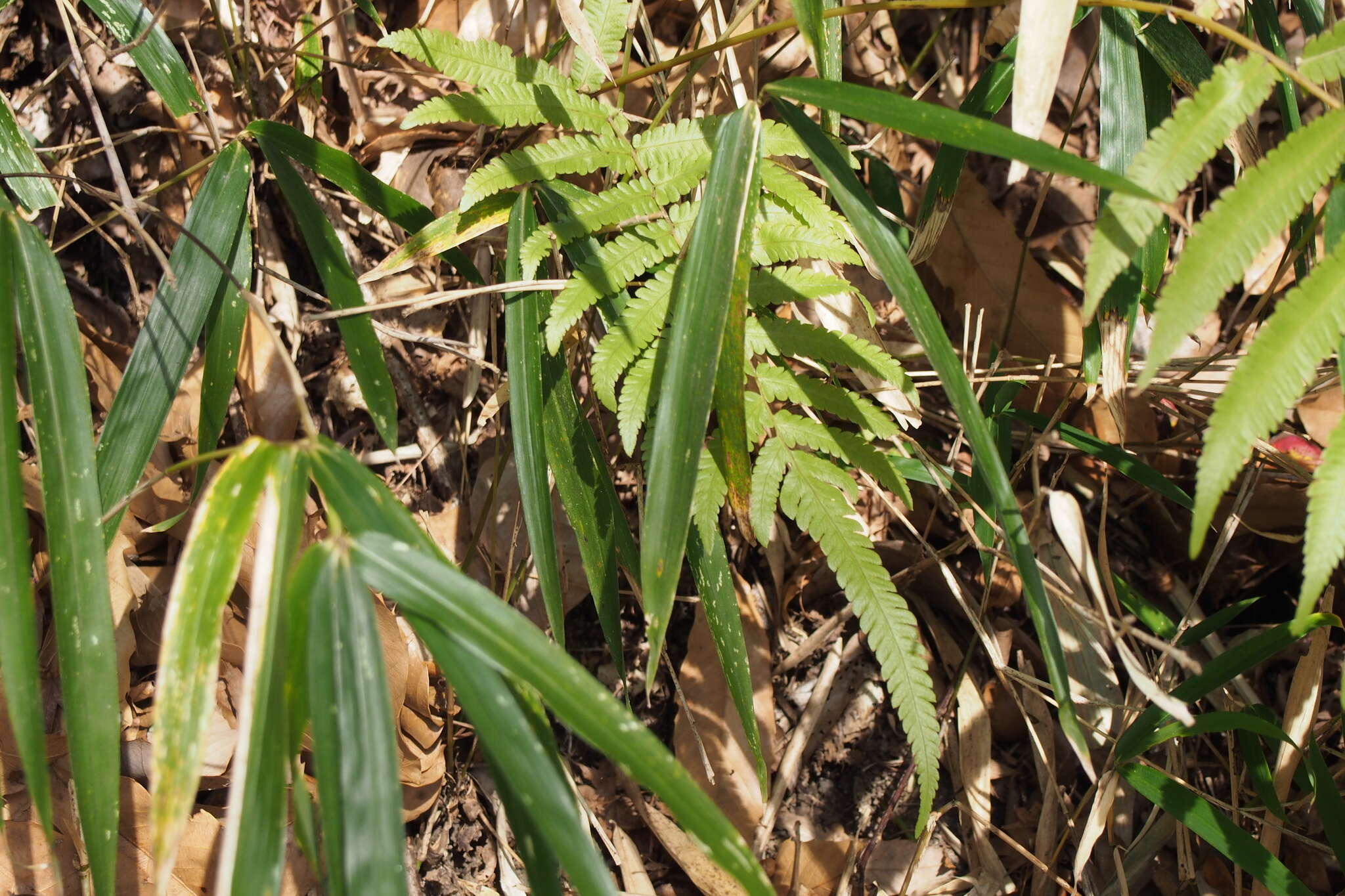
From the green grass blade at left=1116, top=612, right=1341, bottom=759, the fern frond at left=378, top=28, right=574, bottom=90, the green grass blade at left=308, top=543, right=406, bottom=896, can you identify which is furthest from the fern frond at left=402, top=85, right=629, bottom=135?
the green grass blade at left=1116, top=612, right=1341, bottom=759

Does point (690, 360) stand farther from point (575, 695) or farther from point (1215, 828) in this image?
point (1215, 828)

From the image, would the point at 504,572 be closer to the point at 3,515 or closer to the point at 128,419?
the point at 128,419

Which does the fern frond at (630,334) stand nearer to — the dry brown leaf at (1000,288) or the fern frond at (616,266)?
the fern frond at (616,266)

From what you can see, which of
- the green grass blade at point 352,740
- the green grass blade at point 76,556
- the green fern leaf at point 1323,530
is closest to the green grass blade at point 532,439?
the green grass blade at point 352,740

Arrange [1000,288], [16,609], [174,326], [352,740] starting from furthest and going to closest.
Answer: [1000,288]
[174,326]
[16,609]
[352,740]

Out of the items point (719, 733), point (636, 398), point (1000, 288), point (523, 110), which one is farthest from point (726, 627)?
point (1000, 288)

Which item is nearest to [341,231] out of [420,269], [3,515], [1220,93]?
[420,269]
